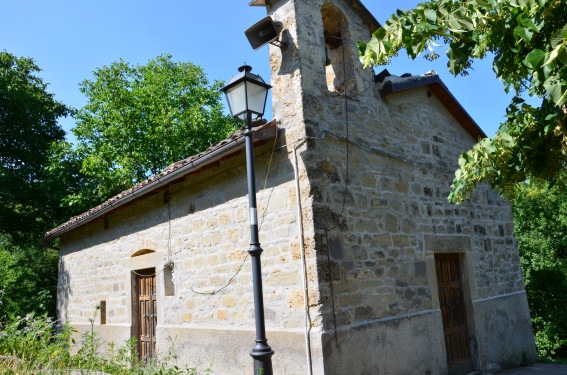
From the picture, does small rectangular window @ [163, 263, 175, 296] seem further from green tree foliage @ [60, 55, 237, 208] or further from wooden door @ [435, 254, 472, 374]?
green tree foliage @ [60, 55, 237, 208]

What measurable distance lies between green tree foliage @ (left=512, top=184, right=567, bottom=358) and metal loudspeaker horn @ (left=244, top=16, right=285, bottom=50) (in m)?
9.47

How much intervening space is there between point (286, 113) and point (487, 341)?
15.5ft

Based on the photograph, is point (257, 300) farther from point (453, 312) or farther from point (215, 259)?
point (453, 312)

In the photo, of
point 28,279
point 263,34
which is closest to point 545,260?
point 263,34

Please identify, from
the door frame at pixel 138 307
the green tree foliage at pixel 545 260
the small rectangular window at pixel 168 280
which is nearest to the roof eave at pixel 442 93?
the small rectangular window at pixel 168 280

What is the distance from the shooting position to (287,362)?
4871mm

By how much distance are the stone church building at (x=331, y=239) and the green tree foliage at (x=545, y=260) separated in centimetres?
485

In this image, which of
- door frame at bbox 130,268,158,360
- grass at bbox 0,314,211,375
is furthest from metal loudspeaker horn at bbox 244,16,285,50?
door frame at bbox 130,268,158,360

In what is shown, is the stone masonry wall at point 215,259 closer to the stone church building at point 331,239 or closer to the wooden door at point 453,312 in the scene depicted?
the stone church building at point 331,239

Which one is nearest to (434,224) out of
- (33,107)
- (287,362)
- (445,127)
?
(445,127)

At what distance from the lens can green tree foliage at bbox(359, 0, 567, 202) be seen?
9.61 ft

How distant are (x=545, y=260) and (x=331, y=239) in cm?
1265

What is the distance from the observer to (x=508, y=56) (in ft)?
11.8

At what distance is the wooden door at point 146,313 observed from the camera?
748 centimetres
